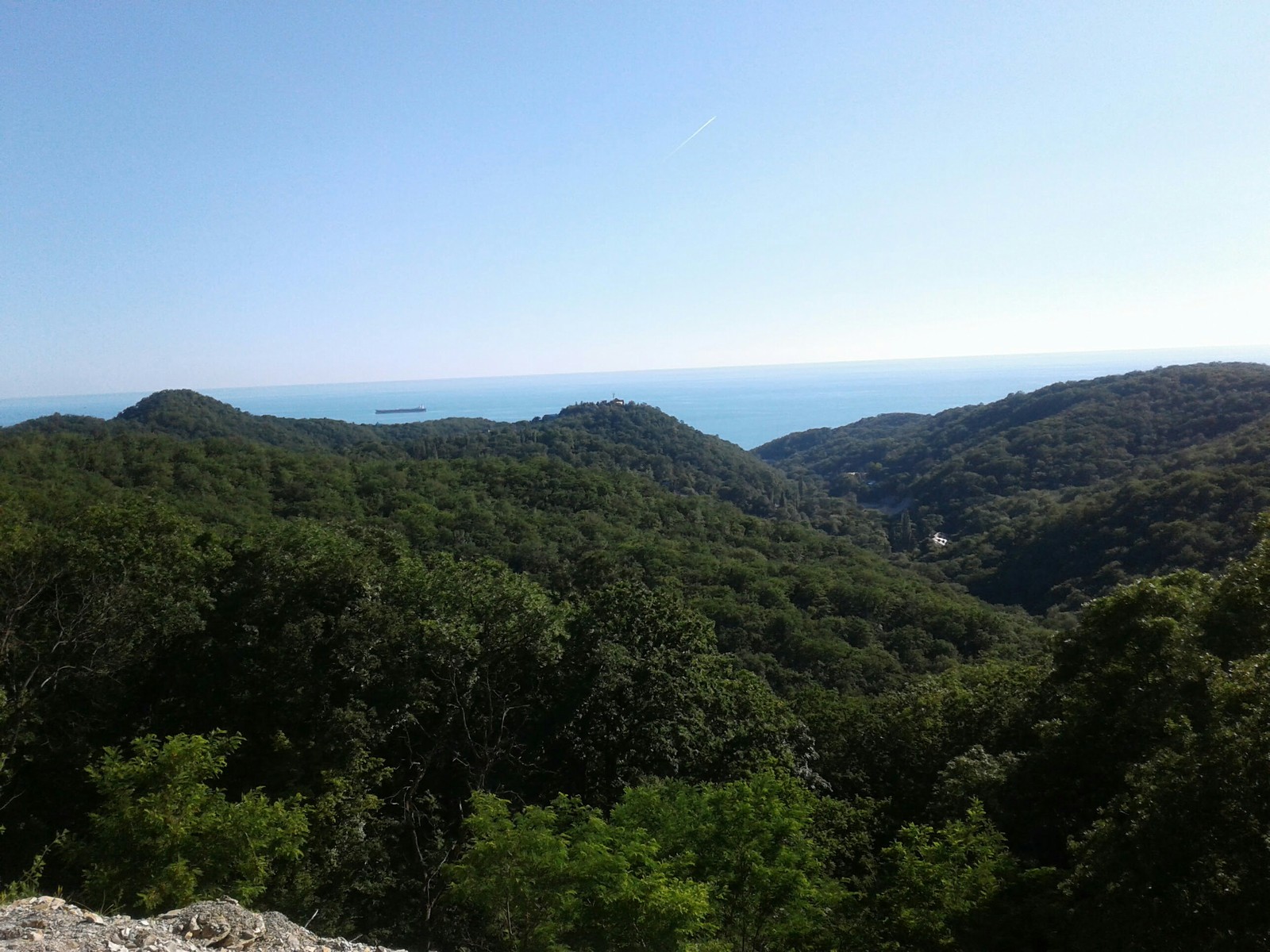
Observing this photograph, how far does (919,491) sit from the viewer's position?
90.8 metres

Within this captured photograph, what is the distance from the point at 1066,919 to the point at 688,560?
36.8 metres

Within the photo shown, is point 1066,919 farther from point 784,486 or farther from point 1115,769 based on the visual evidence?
point 784,486

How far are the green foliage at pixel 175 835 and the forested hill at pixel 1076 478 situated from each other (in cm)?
4472

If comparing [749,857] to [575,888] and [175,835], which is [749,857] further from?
[175,835]

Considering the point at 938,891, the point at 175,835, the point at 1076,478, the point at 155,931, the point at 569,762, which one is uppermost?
the point at 155,931

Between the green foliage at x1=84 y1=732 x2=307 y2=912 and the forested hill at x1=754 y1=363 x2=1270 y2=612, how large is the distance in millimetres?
44720

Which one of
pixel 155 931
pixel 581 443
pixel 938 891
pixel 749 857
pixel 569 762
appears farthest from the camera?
pixel 581 443

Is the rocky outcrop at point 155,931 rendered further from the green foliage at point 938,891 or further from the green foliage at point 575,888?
the green foliage at point 938,891

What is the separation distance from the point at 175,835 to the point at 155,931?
2.38 m

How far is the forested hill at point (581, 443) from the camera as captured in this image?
8244 cm

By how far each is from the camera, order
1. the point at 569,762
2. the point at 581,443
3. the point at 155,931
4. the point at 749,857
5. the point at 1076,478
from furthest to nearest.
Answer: the point at 581,443
the point at 1076,478
the point at 569,762
the point at 749,857
the point at 155,931

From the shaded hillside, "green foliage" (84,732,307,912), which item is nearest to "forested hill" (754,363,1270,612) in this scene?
the shaded hillside

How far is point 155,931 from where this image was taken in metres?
4.97

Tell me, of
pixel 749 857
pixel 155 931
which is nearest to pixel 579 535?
pixel 749 857
